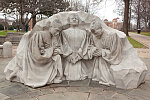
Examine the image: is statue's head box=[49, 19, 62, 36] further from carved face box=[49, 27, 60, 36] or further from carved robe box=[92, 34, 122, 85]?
carved robe box=[92, 34, 122, 85]

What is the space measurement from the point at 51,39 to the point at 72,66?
36.9 inches

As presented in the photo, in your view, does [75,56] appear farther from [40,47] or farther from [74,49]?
[40,47]

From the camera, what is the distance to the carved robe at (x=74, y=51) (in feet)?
13.7

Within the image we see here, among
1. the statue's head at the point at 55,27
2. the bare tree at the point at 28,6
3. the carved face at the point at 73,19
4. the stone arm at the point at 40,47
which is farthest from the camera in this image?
the bare tree at the point at 28,6

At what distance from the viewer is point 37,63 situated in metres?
3.94

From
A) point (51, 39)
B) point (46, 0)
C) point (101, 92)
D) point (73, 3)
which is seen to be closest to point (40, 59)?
point (51, 39)

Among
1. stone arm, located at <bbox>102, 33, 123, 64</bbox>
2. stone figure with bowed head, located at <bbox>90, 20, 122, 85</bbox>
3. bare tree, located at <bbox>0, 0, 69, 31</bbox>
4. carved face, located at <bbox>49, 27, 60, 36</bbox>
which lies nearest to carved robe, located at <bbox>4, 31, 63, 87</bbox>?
carved face, located at <bbox>49, 27, 60, 36</bbox>

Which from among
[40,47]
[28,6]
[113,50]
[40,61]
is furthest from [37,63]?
[28,6]

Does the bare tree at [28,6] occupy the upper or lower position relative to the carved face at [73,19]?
upper

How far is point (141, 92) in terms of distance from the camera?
3480 mm

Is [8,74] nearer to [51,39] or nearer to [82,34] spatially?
[51,39]

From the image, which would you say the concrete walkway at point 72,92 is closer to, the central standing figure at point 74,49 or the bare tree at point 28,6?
the central standing figure at point 74,49

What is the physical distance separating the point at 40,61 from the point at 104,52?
5.49 ft

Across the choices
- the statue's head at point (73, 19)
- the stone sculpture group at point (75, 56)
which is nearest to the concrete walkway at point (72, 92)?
the stone sculpture group at point (75, 56)
